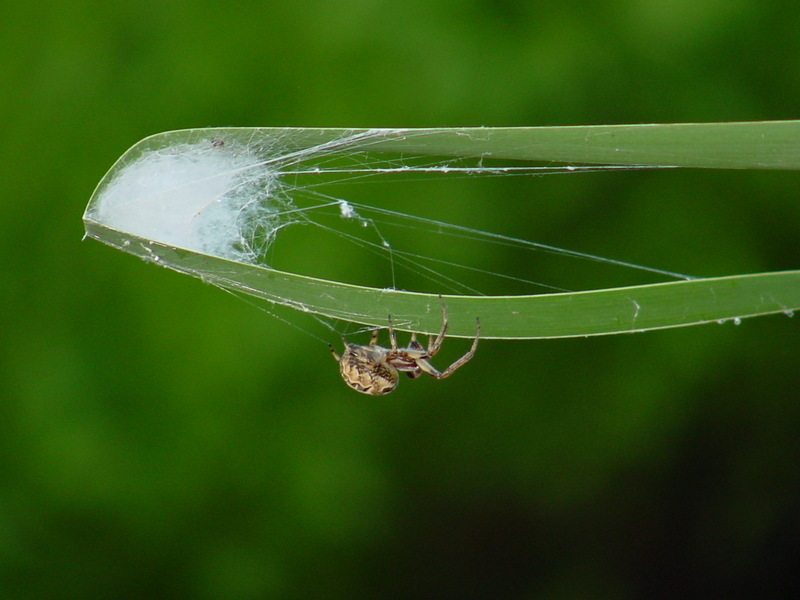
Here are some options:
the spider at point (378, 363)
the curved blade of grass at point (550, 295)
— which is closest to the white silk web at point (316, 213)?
the curved blade of grass at point (550, 295)

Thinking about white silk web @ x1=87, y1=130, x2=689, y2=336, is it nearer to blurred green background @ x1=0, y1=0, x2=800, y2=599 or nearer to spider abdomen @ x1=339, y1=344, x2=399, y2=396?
blurred green background @ x1=0, y1=0, x2=800, y2=599

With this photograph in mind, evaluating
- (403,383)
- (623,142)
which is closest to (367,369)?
(403,383)

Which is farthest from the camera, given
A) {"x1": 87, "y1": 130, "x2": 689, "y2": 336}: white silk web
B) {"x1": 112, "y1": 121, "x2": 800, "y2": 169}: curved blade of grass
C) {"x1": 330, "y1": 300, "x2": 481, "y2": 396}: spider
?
{"x1": 330, "y1": 300, "x2": 481, "y2": 396}: spider

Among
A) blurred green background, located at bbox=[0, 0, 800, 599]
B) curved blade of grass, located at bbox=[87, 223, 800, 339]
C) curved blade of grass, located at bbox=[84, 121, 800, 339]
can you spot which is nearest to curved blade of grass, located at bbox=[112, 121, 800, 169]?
A: curved blade of grass, located at bbox=[84, 121, 800, 339]

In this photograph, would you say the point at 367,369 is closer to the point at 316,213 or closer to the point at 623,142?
the point at 316,213

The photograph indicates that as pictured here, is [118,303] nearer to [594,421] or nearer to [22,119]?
[22,119]

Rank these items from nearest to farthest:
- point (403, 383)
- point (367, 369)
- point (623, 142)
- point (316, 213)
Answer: point (623, 142) → point (367, 369) → point (316, 213) → point (403, 383)
